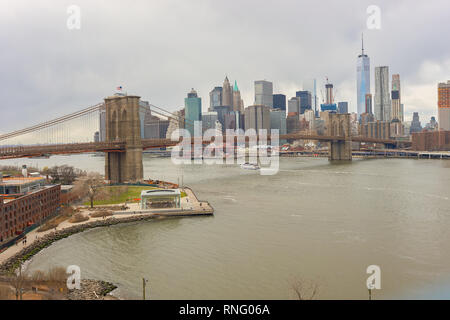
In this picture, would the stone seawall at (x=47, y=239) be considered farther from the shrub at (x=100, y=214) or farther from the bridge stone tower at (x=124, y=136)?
the bridge stone tower at (x=124, y=136)

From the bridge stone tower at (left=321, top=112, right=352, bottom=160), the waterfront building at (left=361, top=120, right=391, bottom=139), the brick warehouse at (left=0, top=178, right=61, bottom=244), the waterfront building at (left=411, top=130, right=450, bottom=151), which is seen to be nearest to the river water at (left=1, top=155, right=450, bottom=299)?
the brick warehouse at (left=0, top=178, right=61, bottom=244)

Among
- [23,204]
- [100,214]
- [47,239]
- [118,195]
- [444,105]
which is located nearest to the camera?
[47,239]

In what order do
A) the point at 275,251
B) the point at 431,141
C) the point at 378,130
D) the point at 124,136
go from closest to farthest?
the point at 275,251 < the point at 124,136 < the point at 431,141 < the point at 378,130

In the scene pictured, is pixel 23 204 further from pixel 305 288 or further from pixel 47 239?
pixel 305 288

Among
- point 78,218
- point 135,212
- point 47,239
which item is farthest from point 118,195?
point 47,239
